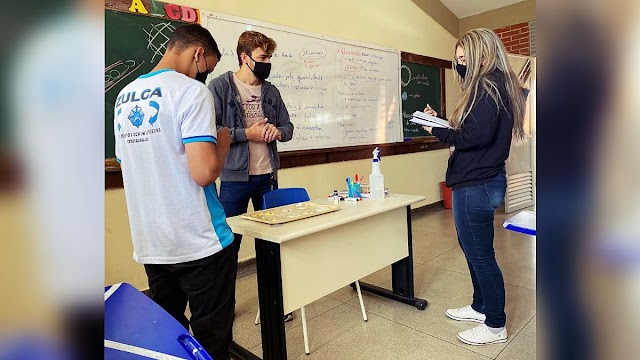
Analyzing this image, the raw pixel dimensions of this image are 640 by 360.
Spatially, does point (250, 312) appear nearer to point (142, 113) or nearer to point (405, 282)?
point (405, 282)

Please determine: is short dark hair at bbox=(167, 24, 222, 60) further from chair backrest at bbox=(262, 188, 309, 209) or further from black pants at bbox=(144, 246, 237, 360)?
chair backrest at bbox=(262, 188, 309, 209)

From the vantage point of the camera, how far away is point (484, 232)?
1.77m

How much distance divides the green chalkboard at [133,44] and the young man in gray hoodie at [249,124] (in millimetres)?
624

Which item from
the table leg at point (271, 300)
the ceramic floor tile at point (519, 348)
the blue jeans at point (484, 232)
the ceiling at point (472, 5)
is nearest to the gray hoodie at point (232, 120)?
the table leg at point (271, 300)

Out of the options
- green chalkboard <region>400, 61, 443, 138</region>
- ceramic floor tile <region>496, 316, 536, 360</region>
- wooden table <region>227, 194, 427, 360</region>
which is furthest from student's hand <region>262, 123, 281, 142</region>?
green chalkboard <region>400, 61, 443, 138</region>

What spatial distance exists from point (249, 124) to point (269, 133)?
0.19 metres

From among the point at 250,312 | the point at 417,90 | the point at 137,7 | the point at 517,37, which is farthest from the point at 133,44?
the point at 517,37

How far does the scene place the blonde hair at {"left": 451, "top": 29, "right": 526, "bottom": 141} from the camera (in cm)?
166

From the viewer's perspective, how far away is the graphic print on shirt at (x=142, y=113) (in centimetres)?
115

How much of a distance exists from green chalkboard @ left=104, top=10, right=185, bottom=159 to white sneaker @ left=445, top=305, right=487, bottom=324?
219 centimetres

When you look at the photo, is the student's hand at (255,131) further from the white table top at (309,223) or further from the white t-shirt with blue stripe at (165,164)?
the white t-shirt with blue stripe at (165,164)
